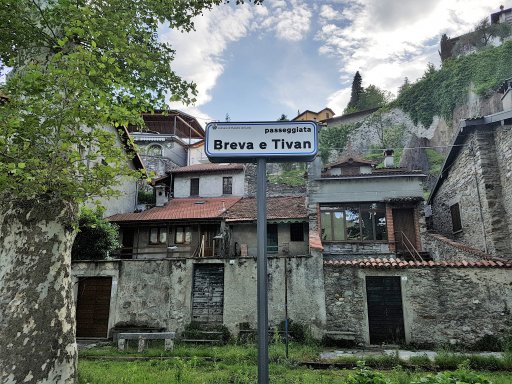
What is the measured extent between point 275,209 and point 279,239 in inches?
69.9

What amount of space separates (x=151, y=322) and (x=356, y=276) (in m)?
7.83

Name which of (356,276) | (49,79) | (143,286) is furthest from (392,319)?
(49,79)

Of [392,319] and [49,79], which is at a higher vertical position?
[49,79]

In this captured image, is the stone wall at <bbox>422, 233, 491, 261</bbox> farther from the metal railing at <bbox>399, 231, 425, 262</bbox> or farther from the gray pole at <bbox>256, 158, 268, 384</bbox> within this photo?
the gray pole at <bbox>256, 158, 268, 384</bbox>

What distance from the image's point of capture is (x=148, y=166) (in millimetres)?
31828

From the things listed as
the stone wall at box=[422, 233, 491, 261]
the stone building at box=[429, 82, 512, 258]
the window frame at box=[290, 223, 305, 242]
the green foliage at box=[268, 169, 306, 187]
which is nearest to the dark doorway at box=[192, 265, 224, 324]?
the window frame at box=[290, 223, 305, 242]

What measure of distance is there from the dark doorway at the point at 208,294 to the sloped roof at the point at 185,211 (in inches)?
226

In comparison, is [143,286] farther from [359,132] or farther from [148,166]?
[359,132]

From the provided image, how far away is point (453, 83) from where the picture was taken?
35.5m

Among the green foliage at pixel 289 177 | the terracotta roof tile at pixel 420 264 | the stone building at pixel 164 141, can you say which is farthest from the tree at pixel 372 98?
the terracotta roof tile at pixel 420 264

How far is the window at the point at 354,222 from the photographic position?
1716 centimetres

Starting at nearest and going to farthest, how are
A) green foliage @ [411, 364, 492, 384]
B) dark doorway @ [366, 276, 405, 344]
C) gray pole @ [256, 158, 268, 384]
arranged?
gray pole @ [256, 158, 268, 384] < green foliage @ [411, 364, 492, 384] < dark doorway @ [366, 276, 405, 344]

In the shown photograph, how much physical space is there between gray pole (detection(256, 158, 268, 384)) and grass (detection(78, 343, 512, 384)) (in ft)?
12.3

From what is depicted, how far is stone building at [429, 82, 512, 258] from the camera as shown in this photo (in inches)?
516
